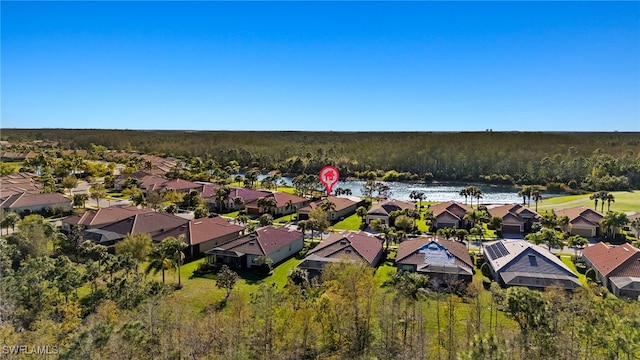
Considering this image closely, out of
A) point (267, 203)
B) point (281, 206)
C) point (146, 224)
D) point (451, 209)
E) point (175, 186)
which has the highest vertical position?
point (267, 203)

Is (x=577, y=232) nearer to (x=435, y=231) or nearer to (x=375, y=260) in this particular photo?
(x=435, y=231)

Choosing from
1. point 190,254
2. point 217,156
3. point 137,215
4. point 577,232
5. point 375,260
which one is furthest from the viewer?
point 217,156

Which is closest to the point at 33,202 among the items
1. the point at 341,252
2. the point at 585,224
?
the point at 341,252

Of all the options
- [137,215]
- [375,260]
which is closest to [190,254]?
[137,215]

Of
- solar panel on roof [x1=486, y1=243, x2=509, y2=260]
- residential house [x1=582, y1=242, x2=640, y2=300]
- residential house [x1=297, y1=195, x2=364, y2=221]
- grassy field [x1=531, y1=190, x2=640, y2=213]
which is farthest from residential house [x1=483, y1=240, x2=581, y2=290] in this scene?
grassy field [x1=531, y1=190, x2=640, y2=213]

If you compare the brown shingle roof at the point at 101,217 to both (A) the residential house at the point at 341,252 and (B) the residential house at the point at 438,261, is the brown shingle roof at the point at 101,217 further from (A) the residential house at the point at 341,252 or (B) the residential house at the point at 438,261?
(B) the residential house at the point at 438,261

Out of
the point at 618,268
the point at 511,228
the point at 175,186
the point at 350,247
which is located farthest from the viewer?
the point at 175,186

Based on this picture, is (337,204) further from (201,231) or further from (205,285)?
(205,285)
